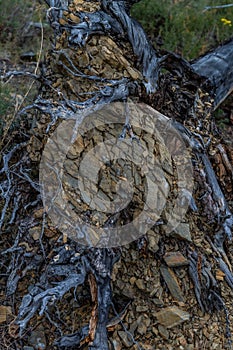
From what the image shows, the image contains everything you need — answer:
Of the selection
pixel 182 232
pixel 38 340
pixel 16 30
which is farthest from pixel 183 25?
pixel 38 340

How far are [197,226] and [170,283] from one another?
0.41 meters

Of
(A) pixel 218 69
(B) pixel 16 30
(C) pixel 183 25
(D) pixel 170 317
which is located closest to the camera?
(D) pixel 170 317

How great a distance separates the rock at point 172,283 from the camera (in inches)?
99.0

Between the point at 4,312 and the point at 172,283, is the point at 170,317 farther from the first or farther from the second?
the point at 4,312

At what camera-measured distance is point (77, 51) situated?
279cm

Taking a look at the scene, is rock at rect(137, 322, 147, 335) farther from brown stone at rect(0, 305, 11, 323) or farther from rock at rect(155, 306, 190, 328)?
brown stone at rect(0, 305, 11, 323)

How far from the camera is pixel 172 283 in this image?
99.5 inches

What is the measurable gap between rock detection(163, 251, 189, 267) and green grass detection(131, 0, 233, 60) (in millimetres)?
2420

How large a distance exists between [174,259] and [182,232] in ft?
0.52

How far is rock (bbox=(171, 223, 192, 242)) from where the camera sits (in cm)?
262

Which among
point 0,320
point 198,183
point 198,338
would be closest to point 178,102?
point 198,183

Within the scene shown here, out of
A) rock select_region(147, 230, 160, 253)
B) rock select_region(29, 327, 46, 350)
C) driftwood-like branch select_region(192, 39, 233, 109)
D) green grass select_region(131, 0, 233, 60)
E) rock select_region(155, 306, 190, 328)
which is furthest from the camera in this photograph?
green grass select_region(131, 0, 233, 60)

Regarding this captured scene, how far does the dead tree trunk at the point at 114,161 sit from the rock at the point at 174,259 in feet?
0.08

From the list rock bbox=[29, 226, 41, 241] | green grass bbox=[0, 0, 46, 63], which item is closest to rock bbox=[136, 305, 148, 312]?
rock bbox=[29, 226, 41, 241]
